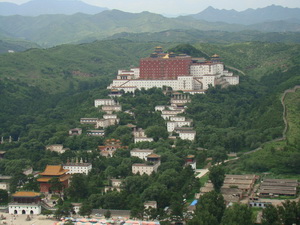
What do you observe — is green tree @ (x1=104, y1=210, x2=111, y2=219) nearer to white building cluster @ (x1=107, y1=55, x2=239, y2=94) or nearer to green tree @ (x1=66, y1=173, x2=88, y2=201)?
green tree @ (x1=66, y1=173, x2=88, y2=201)

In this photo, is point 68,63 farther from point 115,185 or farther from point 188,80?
point 115,185

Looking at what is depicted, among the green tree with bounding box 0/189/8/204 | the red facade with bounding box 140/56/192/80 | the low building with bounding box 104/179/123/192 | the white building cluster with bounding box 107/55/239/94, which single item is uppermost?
the red facade with bounding box 140/56/192/80

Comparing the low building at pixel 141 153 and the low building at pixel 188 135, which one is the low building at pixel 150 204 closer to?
the low building at pixel 141 153

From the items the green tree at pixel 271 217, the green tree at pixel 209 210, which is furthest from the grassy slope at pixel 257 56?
the green tree at pixel 271 217

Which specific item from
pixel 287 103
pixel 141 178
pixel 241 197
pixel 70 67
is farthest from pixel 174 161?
pixel 70 67

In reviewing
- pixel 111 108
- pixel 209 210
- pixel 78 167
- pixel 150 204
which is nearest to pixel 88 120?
pixel 111 108

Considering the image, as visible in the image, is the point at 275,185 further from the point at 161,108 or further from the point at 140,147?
the point at 161,108

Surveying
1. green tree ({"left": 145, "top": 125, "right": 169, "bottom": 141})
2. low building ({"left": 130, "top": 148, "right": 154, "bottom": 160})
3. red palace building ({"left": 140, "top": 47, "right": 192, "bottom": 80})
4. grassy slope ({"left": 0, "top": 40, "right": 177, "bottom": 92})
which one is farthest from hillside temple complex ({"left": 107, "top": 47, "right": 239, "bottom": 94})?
grassy slope ({"left": 0, "top": 40, "right": 177, "bottom": 92})
